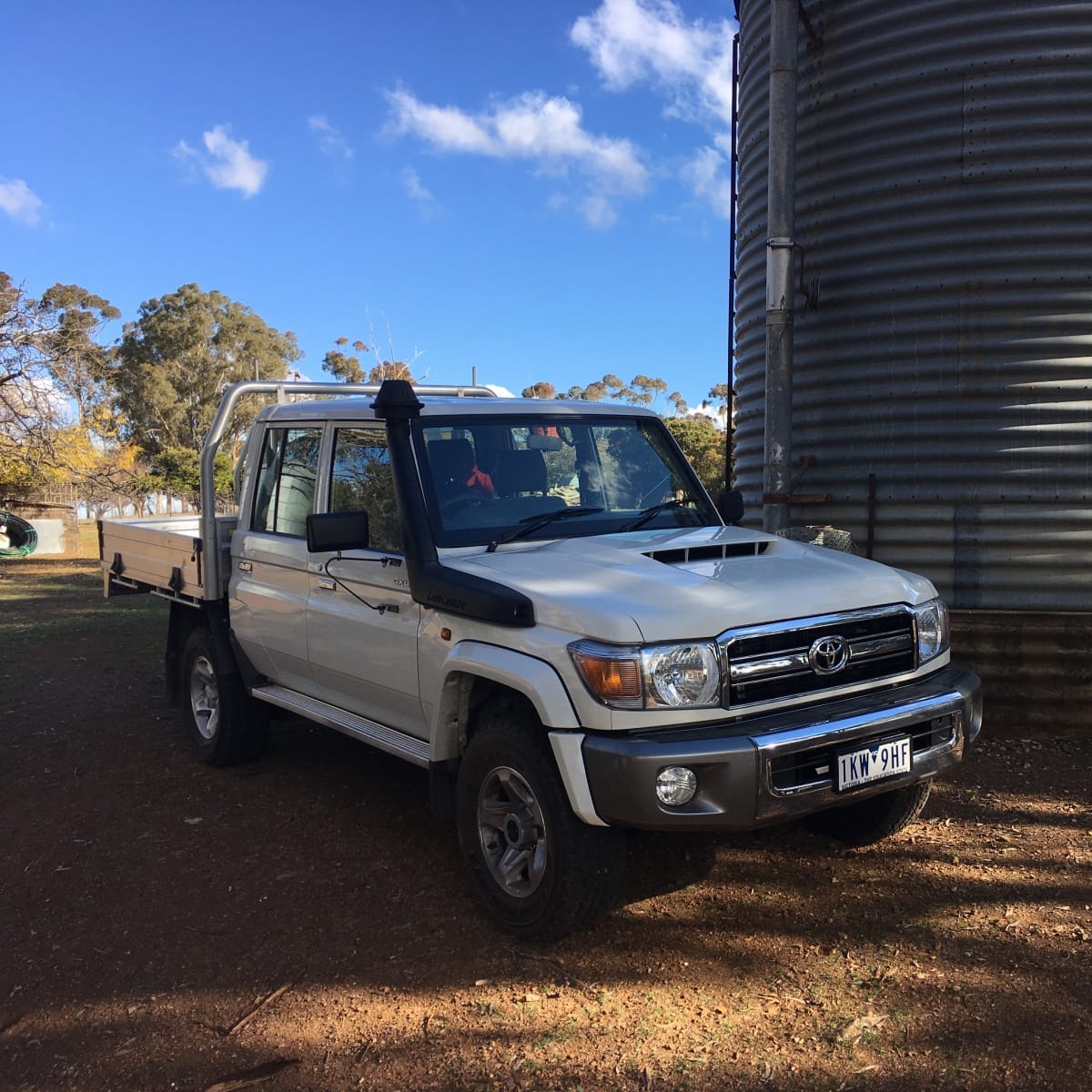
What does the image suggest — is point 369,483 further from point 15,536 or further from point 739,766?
point 15,536

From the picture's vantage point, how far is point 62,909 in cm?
432

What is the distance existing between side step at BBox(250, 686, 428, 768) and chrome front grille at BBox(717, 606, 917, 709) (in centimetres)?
147

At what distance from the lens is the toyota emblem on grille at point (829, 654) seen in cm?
367

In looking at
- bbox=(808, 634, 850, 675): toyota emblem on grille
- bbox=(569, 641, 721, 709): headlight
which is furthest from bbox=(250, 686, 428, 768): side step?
bbox=(808, 634, 850, 675): toyota emblem on grille

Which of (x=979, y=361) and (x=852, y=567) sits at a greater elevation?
(x=979, y=361)

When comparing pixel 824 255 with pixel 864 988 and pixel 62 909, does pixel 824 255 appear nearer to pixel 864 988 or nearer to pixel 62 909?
pixel 864 988

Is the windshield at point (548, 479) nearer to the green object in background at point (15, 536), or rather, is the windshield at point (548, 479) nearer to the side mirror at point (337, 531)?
the side mirror at point (337, 531)

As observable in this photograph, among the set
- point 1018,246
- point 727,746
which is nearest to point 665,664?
Result: point 727,746

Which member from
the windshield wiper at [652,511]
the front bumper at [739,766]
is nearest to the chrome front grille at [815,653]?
the front bumper at [739,766]

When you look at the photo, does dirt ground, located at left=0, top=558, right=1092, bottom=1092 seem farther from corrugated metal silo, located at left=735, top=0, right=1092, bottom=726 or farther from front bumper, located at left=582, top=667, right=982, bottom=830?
corrugated metal silo, located at left=735, top=0, right=1092, bottom=726

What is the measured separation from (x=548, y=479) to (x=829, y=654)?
1602 millimetres

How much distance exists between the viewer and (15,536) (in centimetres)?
2428

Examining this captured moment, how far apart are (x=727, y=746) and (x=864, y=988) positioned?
3.18ft

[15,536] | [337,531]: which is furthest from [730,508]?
[15,536]
